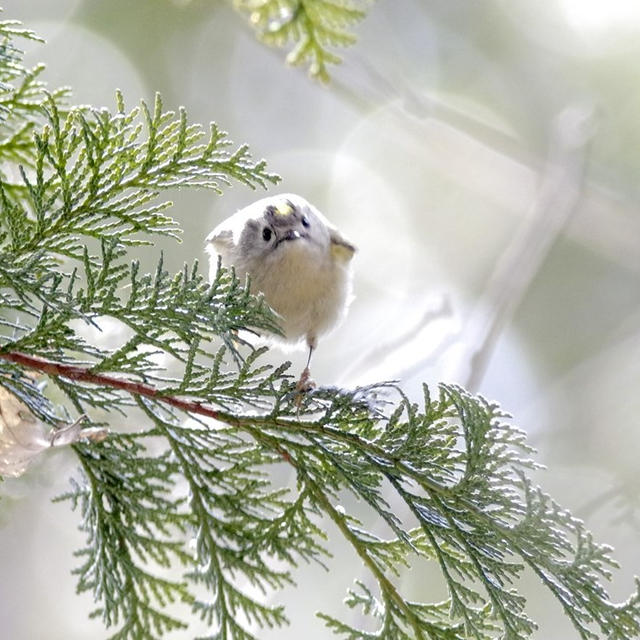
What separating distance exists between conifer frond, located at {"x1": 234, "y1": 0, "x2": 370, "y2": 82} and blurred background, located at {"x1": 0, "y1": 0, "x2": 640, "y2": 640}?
1866 mm

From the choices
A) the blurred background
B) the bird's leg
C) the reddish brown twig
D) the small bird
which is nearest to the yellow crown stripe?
the small bird

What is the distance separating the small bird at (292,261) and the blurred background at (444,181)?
1608mm

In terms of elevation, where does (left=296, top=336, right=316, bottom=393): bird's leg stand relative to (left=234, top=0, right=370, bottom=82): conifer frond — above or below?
below

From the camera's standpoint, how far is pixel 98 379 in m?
1.14

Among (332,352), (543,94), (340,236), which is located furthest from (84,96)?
(340,236)

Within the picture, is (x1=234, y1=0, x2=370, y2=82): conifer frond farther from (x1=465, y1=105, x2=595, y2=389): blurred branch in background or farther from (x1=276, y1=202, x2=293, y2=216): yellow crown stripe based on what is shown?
(x1=465, y1=105, x2=595, y2=389): blurred branch in background

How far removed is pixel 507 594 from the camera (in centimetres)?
112

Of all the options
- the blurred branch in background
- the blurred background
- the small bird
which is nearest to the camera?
the small bird

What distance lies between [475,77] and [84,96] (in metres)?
2.37

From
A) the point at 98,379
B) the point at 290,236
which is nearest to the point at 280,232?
the point at 290,236

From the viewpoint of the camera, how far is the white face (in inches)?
74.3

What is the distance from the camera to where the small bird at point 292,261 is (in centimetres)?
183

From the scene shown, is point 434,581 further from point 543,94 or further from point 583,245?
point 543,94

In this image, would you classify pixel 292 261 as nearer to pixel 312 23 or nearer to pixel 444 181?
pixel 312 23
